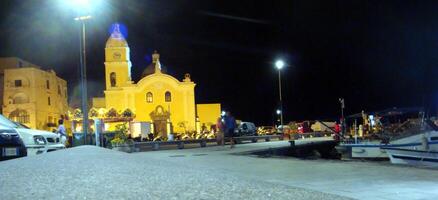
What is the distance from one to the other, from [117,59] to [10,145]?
5450 cm

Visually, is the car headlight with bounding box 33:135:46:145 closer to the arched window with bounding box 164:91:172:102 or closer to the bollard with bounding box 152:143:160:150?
the bollard with bounding box 152:143:160:150

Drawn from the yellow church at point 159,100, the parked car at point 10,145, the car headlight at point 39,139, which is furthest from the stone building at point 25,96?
the parked car at point 10,145

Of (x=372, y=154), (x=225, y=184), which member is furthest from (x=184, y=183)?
(x=372, y=154)

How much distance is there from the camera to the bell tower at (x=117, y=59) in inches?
2539

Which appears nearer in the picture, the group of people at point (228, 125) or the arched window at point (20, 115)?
the group of people at point (228, 125)

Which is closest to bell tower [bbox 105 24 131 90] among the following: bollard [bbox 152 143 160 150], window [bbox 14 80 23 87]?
window [bbox 14 80 23 87]

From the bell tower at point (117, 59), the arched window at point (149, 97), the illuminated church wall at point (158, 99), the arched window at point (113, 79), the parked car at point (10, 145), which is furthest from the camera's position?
the arched window at point (113, 79)

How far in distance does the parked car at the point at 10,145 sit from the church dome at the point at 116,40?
54149 millimetres

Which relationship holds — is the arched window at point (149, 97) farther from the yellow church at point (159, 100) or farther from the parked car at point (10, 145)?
the parked car at point (10, 145)

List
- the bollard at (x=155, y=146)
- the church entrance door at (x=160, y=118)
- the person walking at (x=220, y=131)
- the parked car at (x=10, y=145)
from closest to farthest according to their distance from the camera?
the parked car at (x=10, y=145)
the person walking at (x=220, y=131)
the bollard at (x=155, y=146)
the church entrance door at (x=160, y=118)

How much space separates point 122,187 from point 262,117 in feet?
325

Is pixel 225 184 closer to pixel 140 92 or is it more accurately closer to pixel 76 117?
pixel 76 117

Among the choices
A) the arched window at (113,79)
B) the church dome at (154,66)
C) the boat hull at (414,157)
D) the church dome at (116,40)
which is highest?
the church dome at (116,40)

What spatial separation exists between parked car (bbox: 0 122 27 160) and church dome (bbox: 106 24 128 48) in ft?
178
